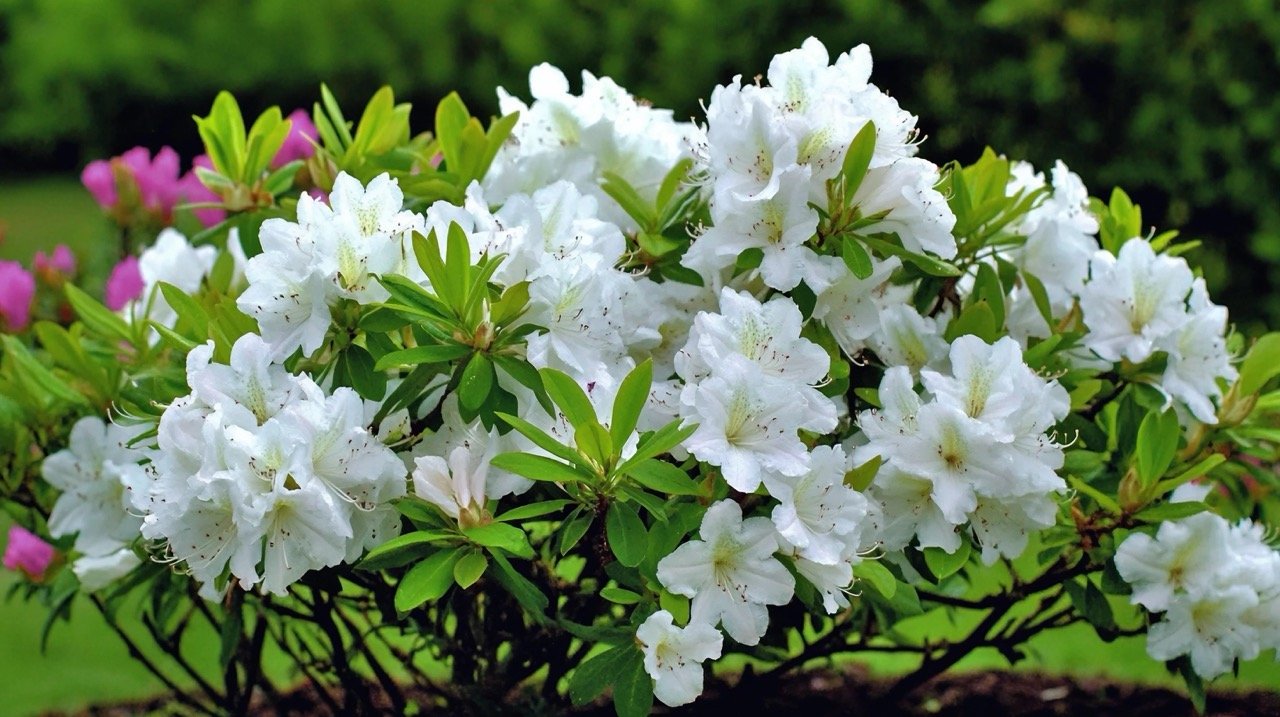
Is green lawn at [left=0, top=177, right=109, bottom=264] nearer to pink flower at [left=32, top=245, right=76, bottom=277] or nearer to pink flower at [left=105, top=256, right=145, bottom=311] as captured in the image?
pink flower at [left=32, top=245, right=76, bottom=277]

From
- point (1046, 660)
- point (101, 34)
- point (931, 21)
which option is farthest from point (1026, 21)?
point (101, 34)

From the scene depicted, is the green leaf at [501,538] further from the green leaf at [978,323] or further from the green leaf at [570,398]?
the green leaf at [978,323]

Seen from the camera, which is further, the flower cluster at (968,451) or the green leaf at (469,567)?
the flower cluster at (968,451)

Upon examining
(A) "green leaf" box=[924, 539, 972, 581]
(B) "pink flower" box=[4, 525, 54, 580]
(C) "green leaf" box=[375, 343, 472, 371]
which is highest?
(C) "green leaf" box=[375, 343, 472, 371]

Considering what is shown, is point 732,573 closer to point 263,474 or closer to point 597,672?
point 597,672

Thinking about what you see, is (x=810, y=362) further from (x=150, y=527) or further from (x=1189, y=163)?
(x=1189, y=163)

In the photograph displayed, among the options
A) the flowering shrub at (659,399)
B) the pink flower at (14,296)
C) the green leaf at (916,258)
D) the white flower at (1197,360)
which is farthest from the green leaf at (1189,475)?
the pink flower at (14,296)

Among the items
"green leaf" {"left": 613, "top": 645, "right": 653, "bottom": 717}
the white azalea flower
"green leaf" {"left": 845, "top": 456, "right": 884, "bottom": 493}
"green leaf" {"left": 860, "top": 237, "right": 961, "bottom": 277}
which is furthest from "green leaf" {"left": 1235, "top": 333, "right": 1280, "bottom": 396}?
"green leaf" {"left": 613, "top": 645, "right": 653, "bottom": 717}
